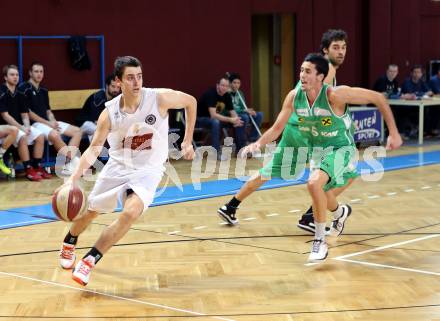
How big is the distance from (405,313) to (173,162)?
8.24 meters

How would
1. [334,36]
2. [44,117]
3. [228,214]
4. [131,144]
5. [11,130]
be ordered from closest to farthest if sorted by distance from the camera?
[131,144]
[334,36]
[228,214]
[11,130]
[44,117]

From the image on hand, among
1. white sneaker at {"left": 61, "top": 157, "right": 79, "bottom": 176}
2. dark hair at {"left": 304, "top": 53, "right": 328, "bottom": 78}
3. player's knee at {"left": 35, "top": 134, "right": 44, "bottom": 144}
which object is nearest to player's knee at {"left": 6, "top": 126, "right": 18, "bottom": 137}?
player's knee at {"left": 35, "top": 134, "right": 44, "bottom": 144}

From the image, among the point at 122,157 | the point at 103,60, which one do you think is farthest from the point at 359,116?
the point at 122,157

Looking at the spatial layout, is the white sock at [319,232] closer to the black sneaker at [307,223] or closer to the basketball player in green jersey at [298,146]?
the basketball player in green jersey at [298,146]

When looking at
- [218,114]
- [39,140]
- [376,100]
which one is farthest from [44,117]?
[376,100]

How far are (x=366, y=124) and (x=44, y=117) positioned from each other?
600cm

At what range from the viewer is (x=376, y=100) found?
22.2 feet

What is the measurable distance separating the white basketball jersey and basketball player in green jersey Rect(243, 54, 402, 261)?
2.80 ft

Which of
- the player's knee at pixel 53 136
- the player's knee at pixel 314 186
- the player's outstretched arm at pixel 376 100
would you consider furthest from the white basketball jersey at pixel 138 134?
the player's knee at pixel 53 136

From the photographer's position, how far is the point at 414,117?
17062mm

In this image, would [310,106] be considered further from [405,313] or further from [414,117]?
[414,117]

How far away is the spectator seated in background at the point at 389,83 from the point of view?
16.6m

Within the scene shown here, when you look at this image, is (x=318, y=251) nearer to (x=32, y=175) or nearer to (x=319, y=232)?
(x=319, y=232)

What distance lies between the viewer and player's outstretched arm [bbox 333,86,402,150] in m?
6.68
